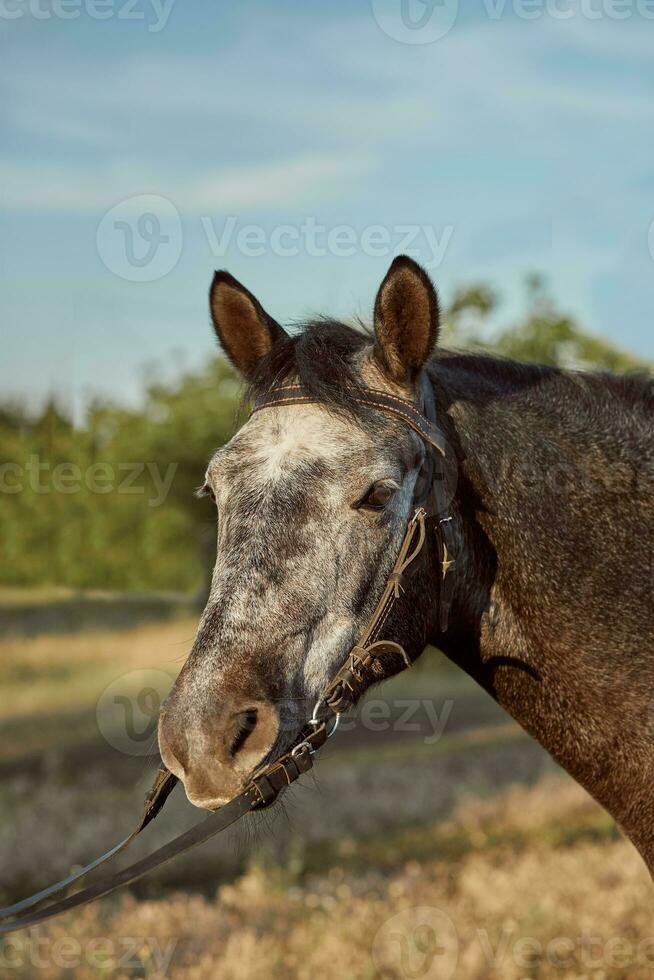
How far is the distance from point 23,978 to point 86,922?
82cm

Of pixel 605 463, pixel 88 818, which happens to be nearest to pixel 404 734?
pixel 88 818

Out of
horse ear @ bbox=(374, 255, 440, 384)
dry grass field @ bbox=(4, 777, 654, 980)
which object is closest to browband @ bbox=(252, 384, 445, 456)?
horse ear @ bbox=(374, 255, 440, 384)

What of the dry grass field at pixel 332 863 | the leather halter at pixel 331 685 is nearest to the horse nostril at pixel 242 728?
the leather halter at pixel 331 685

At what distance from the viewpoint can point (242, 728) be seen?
111 inches

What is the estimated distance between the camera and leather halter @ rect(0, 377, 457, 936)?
2867mm

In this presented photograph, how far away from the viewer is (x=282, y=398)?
337cm

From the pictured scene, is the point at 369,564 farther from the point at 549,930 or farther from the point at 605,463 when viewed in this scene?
the point at 549,930

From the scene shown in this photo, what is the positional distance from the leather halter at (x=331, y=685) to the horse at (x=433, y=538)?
35mm

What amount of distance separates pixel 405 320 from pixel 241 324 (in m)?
0.75
